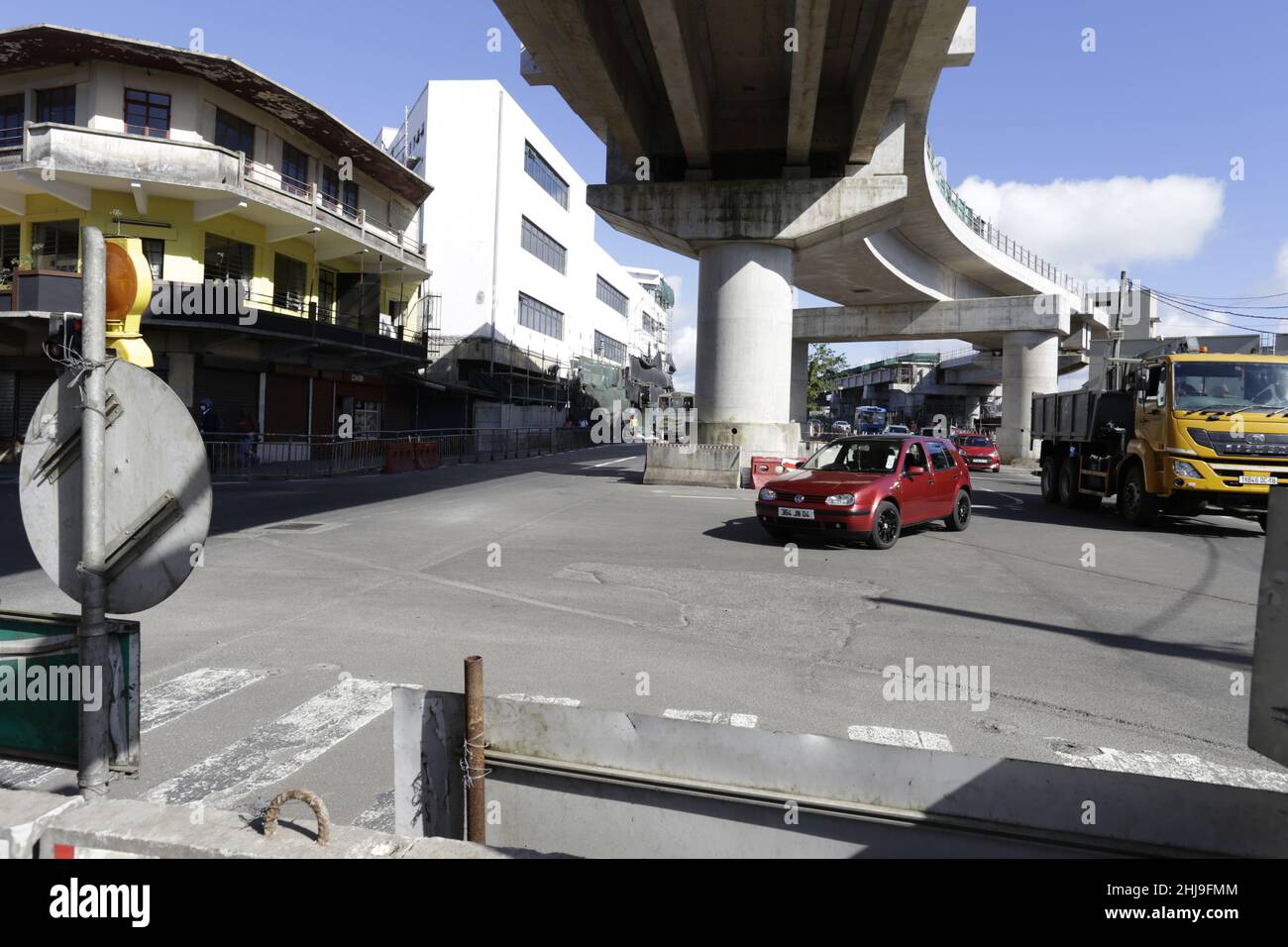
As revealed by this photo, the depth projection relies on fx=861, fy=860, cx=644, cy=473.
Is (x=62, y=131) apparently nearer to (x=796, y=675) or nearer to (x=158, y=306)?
(x=158, y=306)

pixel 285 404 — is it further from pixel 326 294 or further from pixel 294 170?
A: pixel 294 170

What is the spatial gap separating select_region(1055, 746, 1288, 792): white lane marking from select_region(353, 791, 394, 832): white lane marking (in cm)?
343

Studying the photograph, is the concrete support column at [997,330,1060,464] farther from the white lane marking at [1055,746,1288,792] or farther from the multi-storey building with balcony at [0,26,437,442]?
the white lane marking at [1055,746,1288,792]

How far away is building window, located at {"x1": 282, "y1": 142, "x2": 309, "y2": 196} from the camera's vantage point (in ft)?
94.7

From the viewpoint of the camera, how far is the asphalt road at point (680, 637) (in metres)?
4.91

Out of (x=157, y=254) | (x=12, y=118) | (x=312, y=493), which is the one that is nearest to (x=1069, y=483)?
A: (x=312, y=493)

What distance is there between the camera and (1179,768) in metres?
4.63

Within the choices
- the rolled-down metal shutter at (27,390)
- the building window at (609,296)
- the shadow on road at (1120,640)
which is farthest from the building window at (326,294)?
the building window at (609,296)

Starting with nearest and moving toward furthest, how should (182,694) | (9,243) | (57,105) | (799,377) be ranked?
(182,694) < (57,105) < (9,243) < (799,377)

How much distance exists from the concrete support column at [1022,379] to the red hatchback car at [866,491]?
27561 mm

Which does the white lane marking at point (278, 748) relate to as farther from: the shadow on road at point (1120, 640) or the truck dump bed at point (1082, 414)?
the truck dump bed at point (1082, 414)

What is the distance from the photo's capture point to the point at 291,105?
2719 cm

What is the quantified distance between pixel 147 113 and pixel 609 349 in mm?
47291
